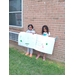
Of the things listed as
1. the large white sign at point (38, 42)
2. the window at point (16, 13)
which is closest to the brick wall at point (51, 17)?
the large white sign at point (38, 42)

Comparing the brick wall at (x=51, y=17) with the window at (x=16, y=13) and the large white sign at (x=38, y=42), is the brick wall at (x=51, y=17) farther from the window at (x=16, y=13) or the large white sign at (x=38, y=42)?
the window at (x=16, y=13)

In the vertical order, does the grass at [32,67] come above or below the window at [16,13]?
below

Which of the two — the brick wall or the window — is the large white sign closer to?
the brick wall

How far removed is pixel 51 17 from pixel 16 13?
6.91ft

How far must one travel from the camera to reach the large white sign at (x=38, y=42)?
327 centimetres

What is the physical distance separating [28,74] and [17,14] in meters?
3.13

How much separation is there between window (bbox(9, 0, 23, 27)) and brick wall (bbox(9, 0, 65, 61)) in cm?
51

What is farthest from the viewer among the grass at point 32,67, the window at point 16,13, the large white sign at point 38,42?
the window at point 16,13

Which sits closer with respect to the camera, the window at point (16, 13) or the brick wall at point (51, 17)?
the brick wall at point (51, 17)

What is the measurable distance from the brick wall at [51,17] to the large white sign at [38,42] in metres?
0.37

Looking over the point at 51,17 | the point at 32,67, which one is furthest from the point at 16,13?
the point at 32,67

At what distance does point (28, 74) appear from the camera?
107 inches

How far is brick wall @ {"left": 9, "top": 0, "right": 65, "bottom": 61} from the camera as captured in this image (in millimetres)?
3286

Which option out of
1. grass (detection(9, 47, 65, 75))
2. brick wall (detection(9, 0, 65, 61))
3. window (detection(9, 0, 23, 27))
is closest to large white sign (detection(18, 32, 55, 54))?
brick wall (detection(9, 0, 65, 61))
